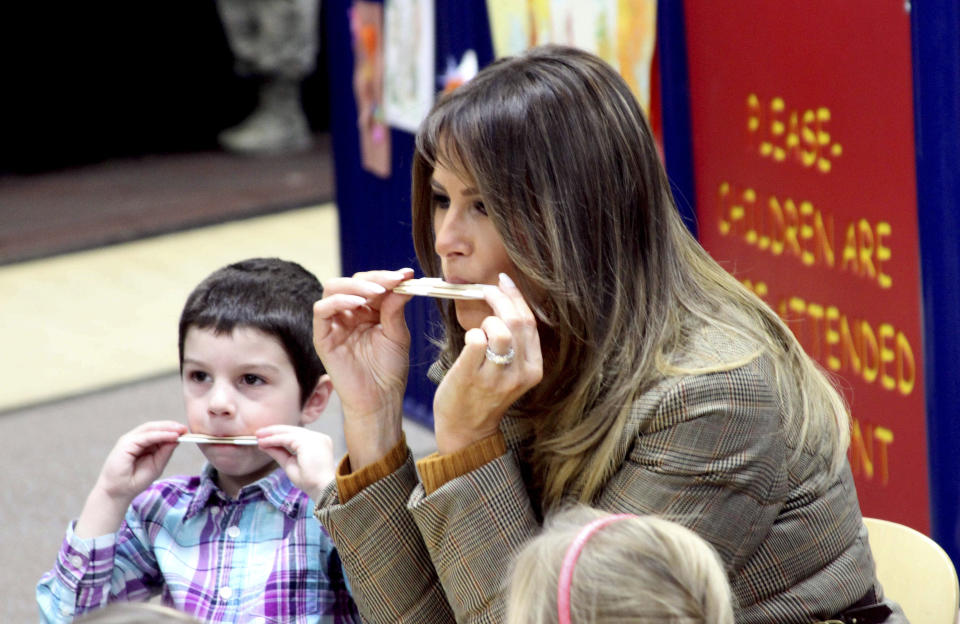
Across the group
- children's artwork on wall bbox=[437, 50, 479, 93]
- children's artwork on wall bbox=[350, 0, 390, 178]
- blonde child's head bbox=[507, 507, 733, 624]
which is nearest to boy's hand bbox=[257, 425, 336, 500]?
blonde child's head bbox=[507, 507, 733, 624]

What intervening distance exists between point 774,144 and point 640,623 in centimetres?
183

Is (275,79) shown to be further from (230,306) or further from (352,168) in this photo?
(230,306)

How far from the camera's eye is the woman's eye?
6.70 feet

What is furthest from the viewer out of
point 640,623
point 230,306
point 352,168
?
point 352,168

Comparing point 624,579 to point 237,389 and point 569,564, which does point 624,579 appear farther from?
point 237,389

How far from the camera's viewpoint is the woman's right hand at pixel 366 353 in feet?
6.76

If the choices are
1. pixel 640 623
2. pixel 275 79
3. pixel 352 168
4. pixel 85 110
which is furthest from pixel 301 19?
pixel 640 623

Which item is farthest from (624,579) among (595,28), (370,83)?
(370,83)

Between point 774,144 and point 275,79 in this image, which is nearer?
point 774,144

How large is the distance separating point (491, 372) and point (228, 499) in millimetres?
651

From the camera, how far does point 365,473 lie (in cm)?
202

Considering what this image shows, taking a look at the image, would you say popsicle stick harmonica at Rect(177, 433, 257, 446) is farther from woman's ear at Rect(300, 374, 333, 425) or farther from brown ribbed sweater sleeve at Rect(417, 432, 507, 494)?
brown ribbed sweater sleeve at Rect(417, 432, 507, 494)

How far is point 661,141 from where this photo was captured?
11.0 feet

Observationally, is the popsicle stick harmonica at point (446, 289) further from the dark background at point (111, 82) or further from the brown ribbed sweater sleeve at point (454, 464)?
the dark background at point (111, 82)
